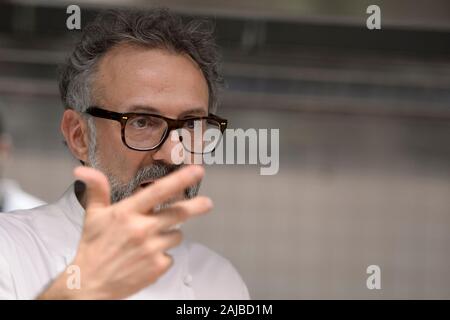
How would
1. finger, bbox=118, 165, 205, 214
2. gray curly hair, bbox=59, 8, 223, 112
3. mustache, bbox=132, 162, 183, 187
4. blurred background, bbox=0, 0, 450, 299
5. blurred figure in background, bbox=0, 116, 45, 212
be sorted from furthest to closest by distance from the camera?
blurred background, bbox=0, 0, 450, 299, blurred figure in background, bbox=0, 116, 45, 212, gray curly hair, bbox=59, 8, 223, 112, mustache, bbox=132, 162, 183, 187, finger, bbox=118, 165, 205, 214

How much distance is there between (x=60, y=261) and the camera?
0.89m

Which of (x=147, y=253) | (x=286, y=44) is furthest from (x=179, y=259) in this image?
(x=286, y=44)

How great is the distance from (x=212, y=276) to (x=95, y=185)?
0.54 metres

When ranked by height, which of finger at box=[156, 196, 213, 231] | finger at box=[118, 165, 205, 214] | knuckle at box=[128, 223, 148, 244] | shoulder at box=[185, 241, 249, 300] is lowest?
shoulder at box=[185, 241, 249, 300]

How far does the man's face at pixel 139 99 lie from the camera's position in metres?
0.86

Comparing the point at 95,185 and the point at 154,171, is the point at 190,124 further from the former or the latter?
the point at 95,185

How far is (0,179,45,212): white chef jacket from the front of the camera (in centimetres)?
218

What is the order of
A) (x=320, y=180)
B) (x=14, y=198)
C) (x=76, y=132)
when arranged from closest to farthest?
(x=76, y=132), (x=14, y=198), (x=320, y=180)

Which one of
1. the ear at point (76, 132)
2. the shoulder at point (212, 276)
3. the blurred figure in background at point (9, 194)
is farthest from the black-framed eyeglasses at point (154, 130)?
the blurred figure in background at point (9, 194)

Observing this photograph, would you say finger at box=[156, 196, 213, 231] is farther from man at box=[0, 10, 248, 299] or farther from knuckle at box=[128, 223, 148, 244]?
man at box=[0, 10, 248, 299]

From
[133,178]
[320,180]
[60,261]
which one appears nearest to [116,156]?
[133,178]

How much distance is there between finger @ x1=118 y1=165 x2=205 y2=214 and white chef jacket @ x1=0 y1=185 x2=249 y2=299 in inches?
9.6

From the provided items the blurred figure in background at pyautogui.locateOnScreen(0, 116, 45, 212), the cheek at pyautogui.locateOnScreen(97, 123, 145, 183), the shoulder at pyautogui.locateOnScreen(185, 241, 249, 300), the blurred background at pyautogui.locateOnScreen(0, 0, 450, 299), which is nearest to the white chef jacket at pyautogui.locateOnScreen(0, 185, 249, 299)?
the shoulder at pyautogui.locateOnScreen(185, 241, 249, 300)

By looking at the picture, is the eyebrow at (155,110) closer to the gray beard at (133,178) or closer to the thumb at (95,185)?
the gray beard at (133,178)
